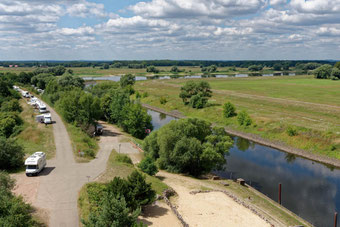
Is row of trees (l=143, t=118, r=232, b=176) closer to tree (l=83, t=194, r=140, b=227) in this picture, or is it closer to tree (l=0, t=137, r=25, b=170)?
tree (l=0, t=137, r=25, b=170)

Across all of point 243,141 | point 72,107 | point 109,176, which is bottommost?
point 243,141

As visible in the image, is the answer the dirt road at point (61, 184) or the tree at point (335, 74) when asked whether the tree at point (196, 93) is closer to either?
the dirt road at point (61, 184)

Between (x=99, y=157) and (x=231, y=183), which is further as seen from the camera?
(x=99, y=157)

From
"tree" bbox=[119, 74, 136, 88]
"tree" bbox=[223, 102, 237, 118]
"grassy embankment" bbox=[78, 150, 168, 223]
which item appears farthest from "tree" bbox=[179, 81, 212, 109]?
"grassy embankment" bbox=[78, 150, 168, 223]

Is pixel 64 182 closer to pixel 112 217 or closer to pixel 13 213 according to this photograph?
pixel 13 213

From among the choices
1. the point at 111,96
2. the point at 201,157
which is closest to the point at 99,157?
the point at 201,157

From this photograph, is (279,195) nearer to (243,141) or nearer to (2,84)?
(243,141)
